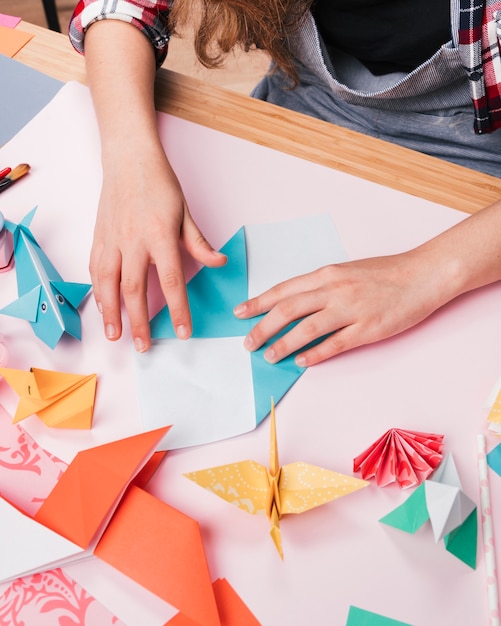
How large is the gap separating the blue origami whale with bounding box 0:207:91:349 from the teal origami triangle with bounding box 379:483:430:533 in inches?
13.4

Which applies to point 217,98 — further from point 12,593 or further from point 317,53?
point 12,593

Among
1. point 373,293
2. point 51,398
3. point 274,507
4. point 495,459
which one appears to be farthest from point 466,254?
point 51,398

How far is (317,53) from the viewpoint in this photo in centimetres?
79

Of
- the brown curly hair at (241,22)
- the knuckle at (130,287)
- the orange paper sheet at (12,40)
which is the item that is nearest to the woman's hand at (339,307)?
the knuckle at (130,287)

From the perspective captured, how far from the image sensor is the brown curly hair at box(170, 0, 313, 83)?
721 millimetres

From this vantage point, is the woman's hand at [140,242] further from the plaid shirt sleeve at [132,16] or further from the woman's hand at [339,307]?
the plaid shirt sleeve at [132,16]

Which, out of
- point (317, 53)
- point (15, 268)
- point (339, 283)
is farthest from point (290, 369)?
point (317, 53)

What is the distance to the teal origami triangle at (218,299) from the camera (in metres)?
0.61

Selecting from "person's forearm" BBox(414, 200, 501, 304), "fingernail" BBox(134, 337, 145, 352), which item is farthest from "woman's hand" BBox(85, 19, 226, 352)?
"person's forearm" BBox(414, 200, 501, 304)

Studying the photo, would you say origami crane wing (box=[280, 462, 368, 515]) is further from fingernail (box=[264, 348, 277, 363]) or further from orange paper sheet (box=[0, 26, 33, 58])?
orange paper sheet (box=[0, 26, 33, 58])

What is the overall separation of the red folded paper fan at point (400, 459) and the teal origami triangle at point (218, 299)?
17 cm

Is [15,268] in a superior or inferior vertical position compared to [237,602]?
superior

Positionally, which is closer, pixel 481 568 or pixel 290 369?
pixel 481 568

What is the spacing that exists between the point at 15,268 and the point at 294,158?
13.3 inches
